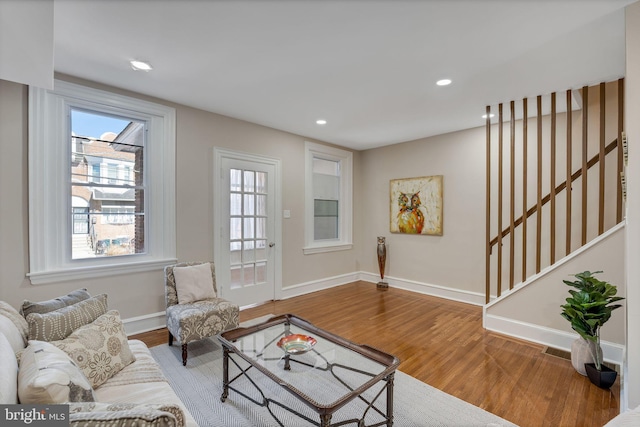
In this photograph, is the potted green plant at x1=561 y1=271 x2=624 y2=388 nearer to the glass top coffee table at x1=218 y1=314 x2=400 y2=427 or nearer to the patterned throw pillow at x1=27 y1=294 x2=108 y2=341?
the glass top coffee table at x1=218 y1=314 x2=400 y2=427

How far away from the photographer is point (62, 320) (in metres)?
1.53

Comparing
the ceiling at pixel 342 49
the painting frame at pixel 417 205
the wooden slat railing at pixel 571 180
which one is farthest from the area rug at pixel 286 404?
the painting frame at pixel 417 205

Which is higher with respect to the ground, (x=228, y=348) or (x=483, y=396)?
(x=228, y=348)

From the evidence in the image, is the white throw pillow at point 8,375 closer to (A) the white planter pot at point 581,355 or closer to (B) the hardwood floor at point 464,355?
(B) the hardwood floor at point 464,355

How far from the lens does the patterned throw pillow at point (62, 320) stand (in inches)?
57.1

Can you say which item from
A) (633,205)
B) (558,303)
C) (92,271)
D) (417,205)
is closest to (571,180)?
(558,303)

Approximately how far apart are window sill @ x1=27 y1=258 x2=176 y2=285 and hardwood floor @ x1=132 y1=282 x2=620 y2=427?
0.71 meters

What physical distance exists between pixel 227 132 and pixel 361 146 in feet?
8.31

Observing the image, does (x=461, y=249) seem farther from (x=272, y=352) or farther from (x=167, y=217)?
(x=167, y=217)

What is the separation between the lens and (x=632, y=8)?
176 centimetres

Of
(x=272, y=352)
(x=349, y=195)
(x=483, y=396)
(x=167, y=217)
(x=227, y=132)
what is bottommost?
(x=483, y=396)

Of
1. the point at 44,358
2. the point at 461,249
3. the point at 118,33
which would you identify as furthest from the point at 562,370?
the point at 118,33

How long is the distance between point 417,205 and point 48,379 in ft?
15.2

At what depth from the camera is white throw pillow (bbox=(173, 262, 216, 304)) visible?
283 cm
